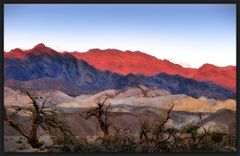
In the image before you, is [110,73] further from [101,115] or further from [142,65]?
[101,115]

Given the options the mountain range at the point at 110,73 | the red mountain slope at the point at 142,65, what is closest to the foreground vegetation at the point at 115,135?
the mountain range at the point at 110,73

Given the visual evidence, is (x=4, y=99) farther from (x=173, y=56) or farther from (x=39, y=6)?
(x=173, y=56)

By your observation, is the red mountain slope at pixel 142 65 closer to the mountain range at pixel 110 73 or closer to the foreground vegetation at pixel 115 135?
the mountain range at pixel 110 73

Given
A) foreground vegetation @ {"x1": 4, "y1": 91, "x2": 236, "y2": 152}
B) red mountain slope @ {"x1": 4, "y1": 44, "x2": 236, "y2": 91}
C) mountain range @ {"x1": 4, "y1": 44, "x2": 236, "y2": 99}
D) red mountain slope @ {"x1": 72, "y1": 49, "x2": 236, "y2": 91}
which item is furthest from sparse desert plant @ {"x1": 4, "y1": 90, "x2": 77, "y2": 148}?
red mountain slope @ {"x1": 72, "y1": 49, "x2": 236, "y2": 91}

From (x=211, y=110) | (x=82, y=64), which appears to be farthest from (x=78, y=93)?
(x=211, y=110)

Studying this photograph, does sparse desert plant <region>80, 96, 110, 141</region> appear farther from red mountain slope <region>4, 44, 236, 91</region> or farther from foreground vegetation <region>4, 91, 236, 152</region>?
red mountain slope <region>4, 44, 236, 91</region>

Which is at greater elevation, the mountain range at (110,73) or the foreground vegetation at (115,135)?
the mountain range at (110,73)
